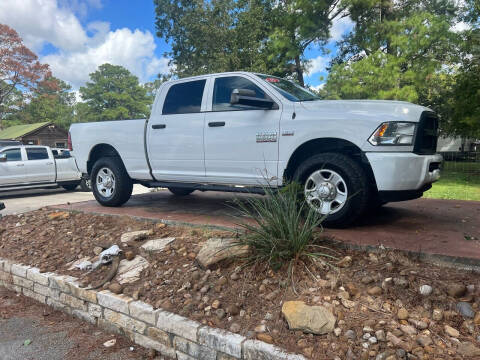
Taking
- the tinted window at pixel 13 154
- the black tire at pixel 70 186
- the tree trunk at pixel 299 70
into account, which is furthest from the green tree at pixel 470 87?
the tinted window at pixel 13 154

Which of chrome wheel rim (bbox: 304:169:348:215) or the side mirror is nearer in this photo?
chrome wheel rim (bbox: 304:169:348:215)

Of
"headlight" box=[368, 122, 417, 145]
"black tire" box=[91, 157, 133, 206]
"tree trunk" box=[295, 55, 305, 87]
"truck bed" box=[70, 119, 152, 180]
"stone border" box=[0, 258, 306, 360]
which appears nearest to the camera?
"stone border" box=[0, 258, 306, 360]

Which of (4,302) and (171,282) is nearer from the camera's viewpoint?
(171,282)

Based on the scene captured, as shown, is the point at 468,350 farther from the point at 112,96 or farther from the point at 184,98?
the point at 112,96

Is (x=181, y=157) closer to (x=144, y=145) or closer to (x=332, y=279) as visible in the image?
(x=144, y=145)

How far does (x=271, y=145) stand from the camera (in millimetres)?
4223

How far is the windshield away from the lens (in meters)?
4.46

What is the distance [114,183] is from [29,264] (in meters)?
1.83

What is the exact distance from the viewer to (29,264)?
14.6ft

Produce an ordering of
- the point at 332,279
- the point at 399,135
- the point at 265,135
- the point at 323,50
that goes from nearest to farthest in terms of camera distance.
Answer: the point at 332,279
the point at 399,135
the point at 265,135
the point at 323,50

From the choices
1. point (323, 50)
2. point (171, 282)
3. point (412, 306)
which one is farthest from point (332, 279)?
point (323, 50)

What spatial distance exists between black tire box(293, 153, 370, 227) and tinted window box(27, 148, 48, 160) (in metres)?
11.2

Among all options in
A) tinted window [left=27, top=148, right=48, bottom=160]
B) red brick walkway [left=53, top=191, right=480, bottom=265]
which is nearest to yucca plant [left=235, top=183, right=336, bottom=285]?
red brick walkway [left=53, top=191, right=480, bottom=265]

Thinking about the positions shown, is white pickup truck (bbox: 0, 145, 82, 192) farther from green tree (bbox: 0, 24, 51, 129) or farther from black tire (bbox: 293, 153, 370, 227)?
green tree (bbox: 0, 24, 51, 129)
